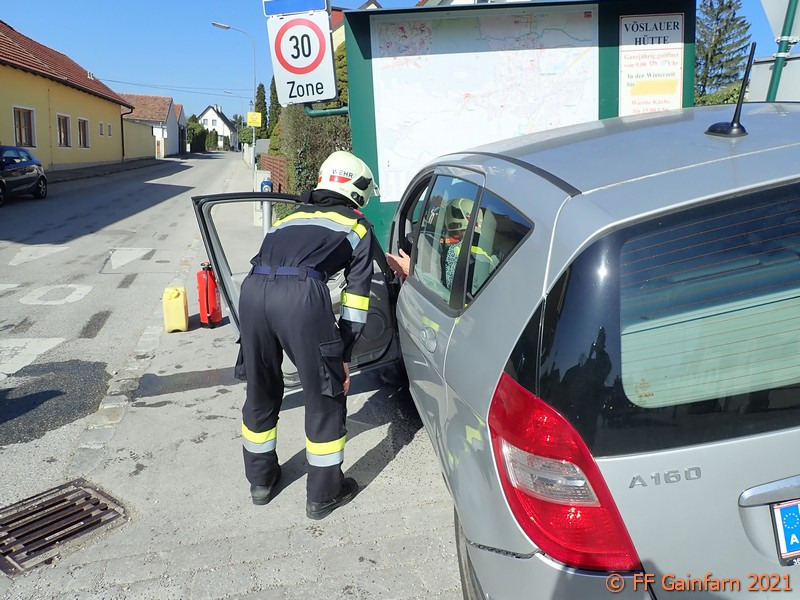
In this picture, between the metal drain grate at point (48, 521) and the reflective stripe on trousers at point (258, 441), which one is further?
the reflective stripe on trousers at point (258, 441)

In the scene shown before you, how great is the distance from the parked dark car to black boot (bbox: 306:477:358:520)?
1855cm

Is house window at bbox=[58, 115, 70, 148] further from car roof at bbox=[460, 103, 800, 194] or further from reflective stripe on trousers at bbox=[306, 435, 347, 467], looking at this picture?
car roof at bbox=[460, 103, 800, 194]

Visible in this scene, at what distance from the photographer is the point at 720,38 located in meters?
41.9

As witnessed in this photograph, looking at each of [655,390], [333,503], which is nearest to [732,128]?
[655,390]

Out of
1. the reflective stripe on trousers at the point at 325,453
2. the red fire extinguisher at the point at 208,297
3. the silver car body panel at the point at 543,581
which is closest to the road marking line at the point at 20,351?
the red fire extinguisher at the point at 208,297

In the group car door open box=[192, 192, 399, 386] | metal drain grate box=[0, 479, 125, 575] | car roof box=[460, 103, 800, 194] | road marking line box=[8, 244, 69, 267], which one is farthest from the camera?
road marking line box=[8, 244, 69, 267]

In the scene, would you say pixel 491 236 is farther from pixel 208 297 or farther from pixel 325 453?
pixel 208 297

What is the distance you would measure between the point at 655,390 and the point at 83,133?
4103 centimetres

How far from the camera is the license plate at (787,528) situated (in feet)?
5.35

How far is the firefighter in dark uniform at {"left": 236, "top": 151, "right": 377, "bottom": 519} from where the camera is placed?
3215mm

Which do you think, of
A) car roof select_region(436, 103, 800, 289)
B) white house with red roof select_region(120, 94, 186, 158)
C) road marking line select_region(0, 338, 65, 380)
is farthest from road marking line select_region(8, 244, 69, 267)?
white house with red roof select_region(120, 94, 186, 158)

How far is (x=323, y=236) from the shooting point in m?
3.29

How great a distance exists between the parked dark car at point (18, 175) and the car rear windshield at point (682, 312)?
2036cm

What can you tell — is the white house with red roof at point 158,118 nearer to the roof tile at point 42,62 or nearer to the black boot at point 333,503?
the roof tile at point 42,62
